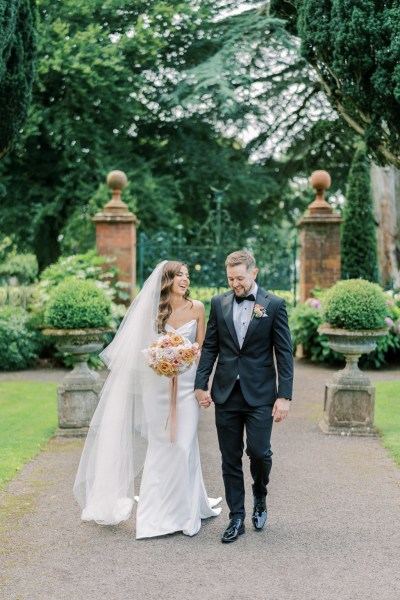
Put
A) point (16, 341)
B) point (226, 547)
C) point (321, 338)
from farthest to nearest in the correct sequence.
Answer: point (321, 338), point (16, 341), point (226, 547)

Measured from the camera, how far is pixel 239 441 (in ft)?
14.1

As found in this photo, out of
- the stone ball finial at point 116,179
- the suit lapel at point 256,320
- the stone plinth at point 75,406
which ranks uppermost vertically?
the stone ball finial at point 116,179

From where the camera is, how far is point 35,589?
11.3ft

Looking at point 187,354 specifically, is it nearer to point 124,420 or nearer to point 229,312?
point 229,312

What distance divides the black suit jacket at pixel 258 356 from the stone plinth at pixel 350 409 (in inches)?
122

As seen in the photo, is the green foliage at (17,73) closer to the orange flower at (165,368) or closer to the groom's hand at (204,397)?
the orange flower at (165,368)

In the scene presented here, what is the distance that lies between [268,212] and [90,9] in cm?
853

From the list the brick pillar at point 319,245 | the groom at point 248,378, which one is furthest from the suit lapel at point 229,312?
the brick pillar at point 319,245

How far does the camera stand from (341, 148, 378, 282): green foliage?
635 inches

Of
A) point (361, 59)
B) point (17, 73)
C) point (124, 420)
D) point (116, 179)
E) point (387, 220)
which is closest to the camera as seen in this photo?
point (124, 420)

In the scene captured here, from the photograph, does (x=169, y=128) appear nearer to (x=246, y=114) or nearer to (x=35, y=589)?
(x=246, y=114)

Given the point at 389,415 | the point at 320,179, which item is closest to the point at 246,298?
the point at 389,415

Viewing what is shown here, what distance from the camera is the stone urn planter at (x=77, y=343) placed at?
282 inches

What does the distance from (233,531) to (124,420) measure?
110 cm
